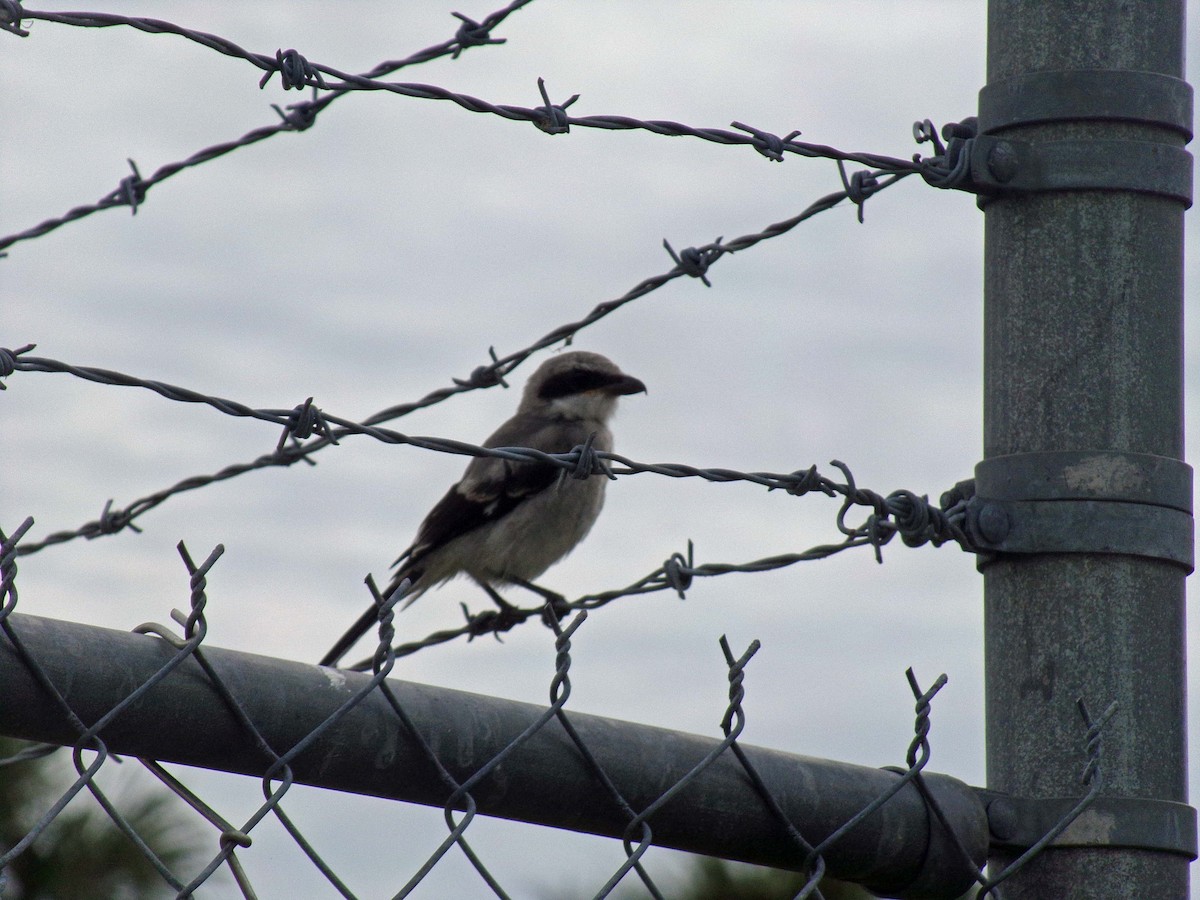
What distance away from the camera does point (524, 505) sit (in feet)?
26.2

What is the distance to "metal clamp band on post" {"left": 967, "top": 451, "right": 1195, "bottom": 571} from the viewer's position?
110 inches

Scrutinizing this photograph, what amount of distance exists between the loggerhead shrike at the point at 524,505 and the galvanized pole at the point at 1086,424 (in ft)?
16.3

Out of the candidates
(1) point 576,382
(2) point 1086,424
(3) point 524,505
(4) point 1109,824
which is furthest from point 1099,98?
(1) point 576,382

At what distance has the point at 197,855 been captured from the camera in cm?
699

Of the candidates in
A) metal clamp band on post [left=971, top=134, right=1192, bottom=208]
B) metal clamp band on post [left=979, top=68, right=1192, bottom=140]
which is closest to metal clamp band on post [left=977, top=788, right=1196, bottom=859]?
metal clamp band on post [left=971, top=134, right=1192, bottom=208]

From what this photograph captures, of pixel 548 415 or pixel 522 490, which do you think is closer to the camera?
pixel 522 490

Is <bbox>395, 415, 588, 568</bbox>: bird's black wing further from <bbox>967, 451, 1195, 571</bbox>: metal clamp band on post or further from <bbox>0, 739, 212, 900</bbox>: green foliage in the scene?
<bbox>967, 451, 1195, 571</bbox>: metal clamp band on post

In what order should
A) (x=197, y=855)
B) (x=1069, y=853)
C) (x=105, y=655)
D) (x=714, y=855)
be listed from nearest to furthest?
(x=105, y=655), (x=714, y=855), (x=1069, y=853), (x=197, y=855)

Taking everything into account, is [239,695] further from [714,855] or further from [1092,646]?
[1092,646]

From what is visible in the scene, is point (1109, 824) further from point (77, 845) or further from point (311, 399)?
point (77, 845)

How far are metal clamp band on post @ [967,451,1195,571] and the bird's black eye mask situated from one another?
560cm

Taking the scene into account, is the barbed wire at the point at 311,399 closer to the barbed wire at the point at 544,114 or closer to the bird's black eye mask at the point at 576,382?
the barbed wire at the point at 544,114

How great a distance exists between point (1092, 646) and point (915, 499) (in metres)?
0.40

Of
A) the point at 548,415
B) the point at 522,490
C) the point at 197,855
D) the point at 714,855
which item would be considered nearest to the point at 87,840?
the point at 197,855
